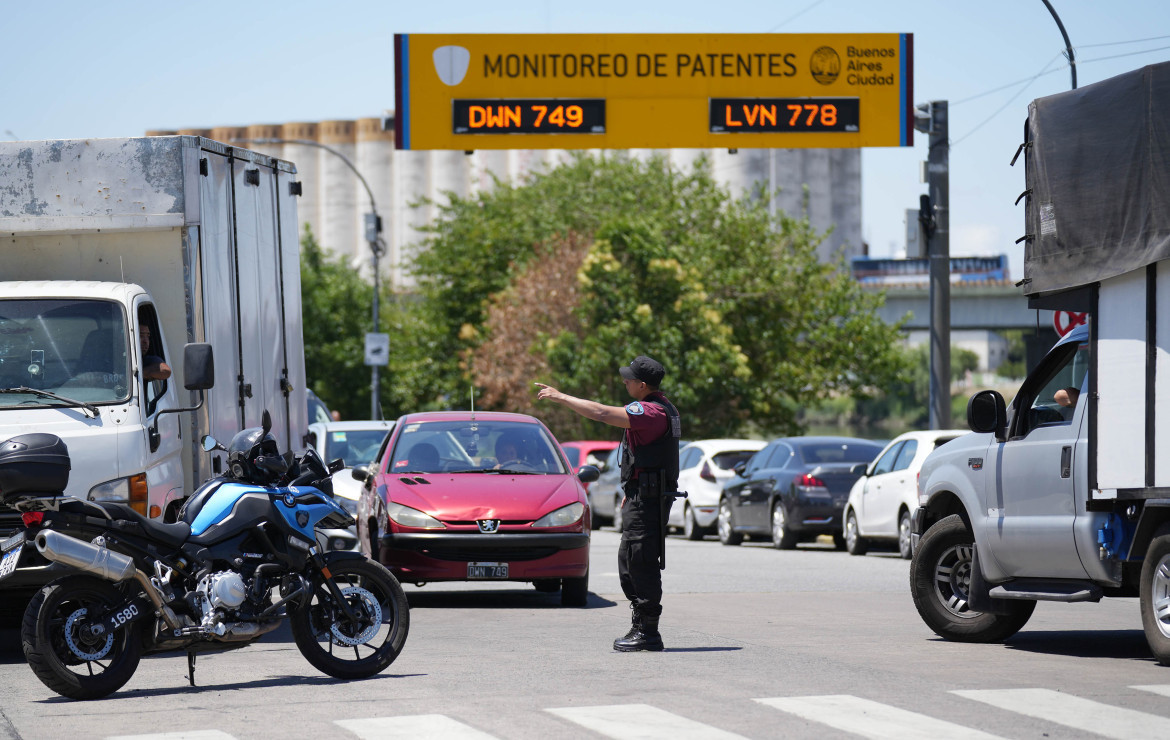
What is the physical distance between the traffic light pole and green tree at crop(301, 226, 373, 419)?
1760 inches

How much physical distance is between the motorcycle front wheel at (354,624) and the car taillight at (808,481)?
13.6 meters

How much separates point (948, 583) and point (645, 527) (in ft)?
7.36

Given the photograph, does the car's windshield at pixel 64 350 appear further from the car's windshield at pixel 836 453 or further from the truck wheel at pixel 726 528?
the truck wheel at pixel 726 528

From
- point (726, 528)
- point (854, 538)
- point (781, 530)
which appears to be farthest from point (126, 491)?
point (726, 528)

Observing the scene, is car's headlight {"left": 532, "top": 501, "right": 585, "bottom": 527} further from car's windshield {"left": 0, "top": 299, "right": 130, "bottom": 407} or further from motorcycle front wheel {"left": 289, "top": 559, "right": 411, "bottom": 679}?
motorcycle front wheel {"left": 289, "top": 559, "right": 411, "bottom": 679}

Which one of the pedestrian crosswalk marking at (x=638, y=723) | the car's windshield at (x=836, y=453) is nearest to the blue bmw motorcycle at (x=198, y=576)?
the pedestrian crosswalk marking at (x=638, y=723)

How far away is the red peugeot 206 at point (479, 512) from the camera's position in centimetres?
1312

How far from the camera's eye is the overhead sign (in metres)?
23.8

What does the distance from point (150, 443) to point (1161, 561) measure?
20.1 ft

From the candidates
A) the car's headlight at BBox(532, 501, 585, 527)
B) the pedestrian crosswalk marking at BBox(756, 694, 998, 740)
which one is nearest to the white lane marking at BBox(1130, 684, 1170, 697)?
the pedestrian crosswalk marking at BBox(756, 694, 998, 740)

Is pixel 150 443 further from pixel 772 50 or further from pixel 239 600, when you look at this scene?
pixel 772 50

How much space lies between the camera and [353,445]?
19875 millimetres

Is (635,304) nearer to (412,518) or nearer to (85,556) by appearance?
(412,518)

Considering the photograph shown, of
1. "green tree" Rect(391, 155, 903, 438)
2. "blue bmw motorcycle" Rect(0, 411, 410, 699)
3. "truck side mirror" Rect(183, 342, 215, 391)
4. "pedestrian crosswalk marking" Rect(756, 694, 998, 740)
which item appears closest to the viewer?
"pedestrian crosswalk marking" Rect(756, 694, 998, 740)
